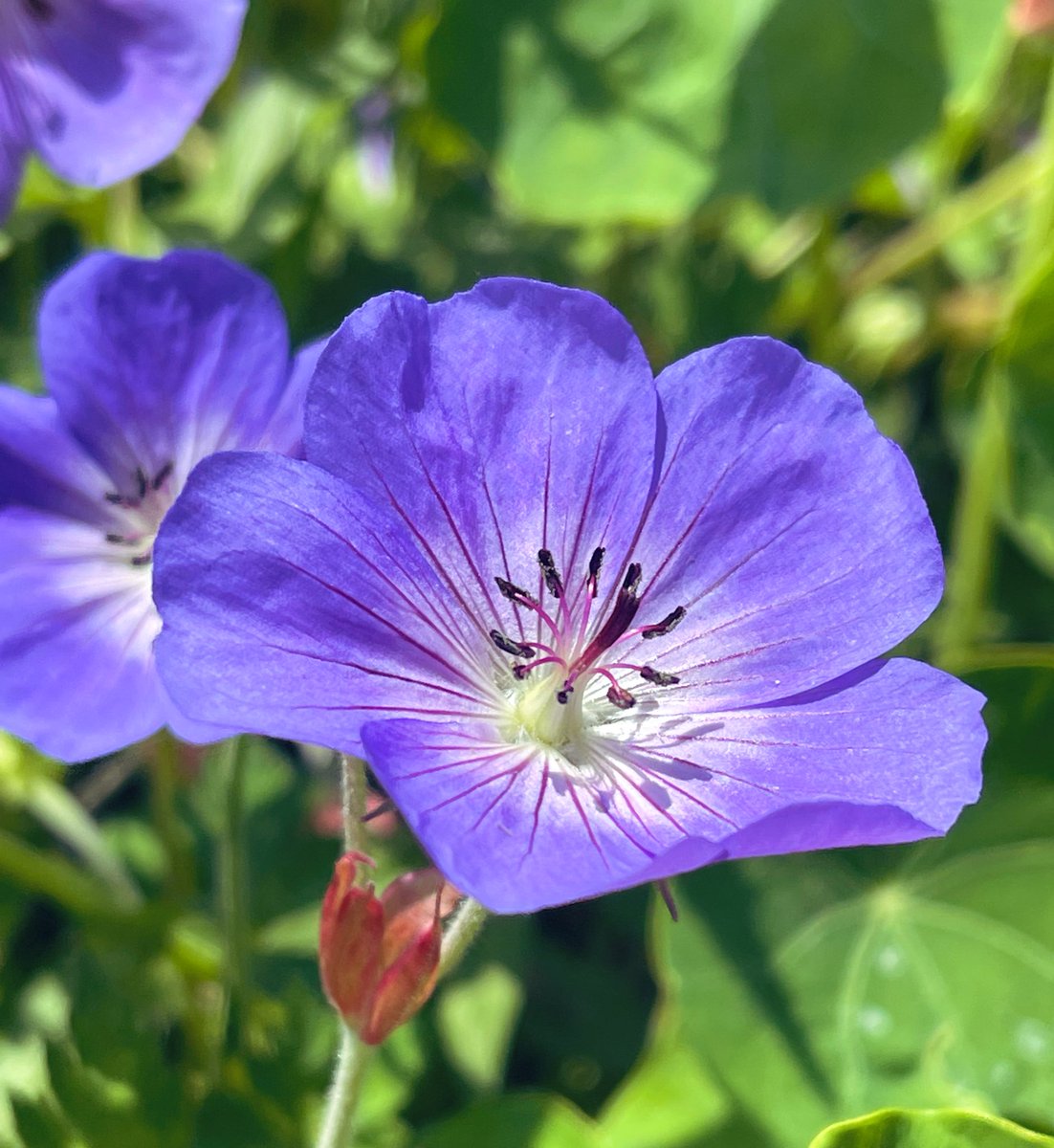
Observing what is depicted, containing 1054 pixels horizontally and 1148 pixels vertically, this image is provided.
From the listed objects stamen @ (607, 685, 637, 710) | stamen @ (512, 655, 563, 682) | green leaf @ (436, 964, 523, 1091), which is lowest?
green leaf @ (436, 964, 523, 1091)

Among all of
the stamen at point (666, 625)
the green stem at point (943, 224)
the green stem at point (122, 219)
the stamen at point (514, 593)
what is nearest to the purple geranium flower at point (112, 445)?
the stamen at point (514, 593)

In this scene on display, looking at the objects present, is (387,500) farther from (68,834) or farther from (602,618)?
(68,834)

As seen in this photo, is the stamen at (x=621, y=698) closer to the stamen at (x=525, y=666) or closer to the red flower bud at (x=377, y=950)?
the stamen at (x=525, y=666)

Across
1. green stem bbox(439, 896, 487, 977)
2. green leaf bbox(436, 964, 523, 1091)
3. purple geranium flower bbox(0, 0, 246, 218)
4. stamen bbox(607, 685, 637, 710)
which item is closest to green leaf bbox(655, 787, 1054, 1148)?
green leaf bbox(436, 964, 523, 1091)

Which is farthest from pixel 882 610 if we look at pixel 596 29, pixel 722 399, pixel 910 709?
pixel 596 29

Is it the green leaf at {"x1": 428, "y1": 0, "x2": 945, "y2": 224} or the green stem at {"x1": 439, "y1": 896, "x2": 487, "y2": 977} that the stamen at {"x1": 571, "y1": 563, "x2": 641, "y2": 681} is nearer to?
the green stem at {"x1": 439, "y1": 896, "x2": 487, "y2": 977}

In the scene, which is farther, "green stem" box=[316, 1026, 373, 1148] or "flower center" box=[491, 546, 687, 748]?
"flower center" box=[491, 546, 687, 748]

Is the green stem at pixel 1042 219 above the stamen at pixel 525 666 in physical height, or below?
above
